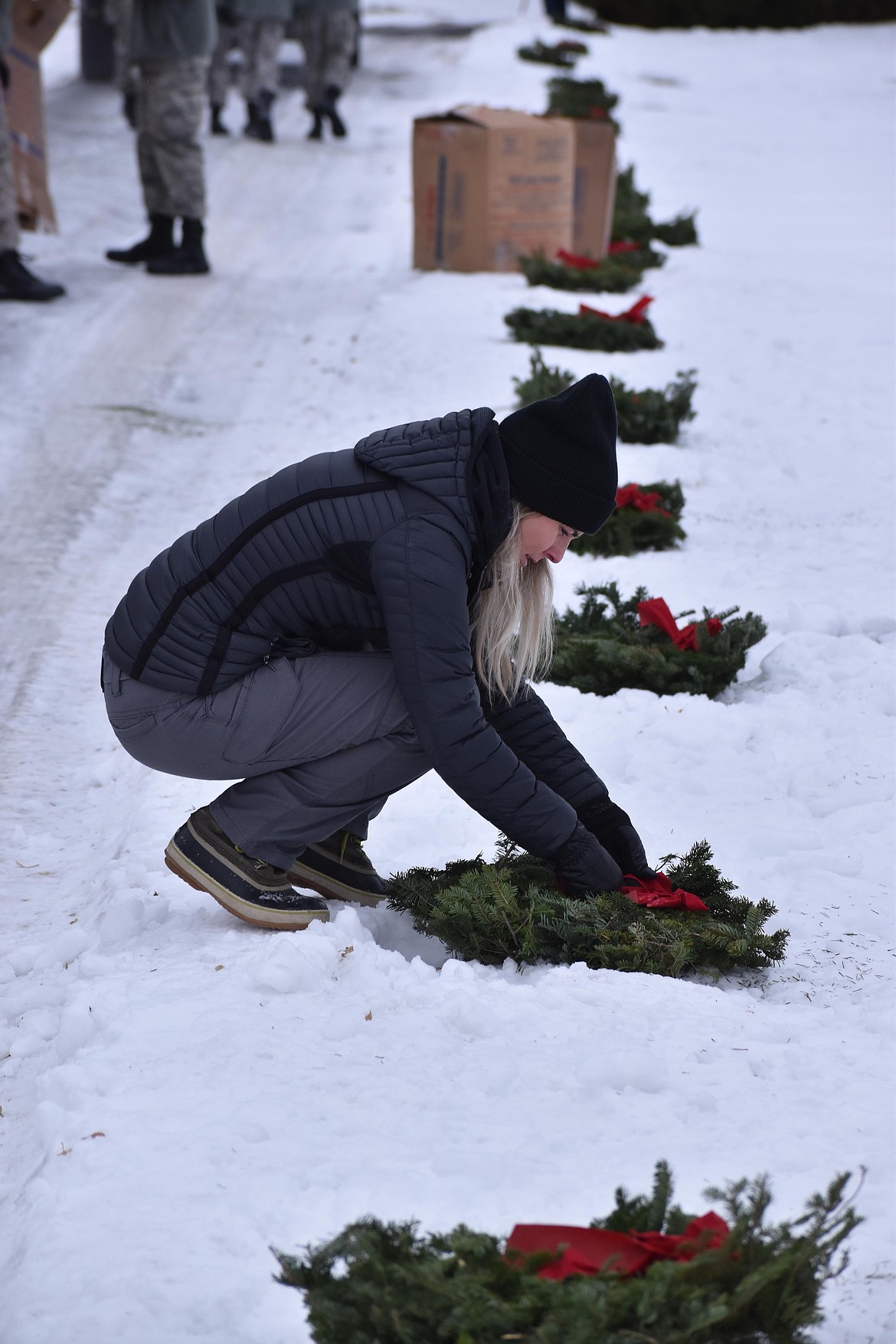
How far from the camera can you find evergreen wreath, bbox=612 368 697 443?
5742 mm

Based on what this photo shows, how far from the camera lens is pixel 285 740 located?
8.84 feet

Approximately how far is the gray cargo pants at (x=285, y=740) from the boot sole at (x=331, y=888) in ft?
0.50

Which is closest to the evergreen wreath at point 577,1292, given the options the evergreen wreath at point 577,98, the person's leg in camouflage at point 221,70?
the evergreen wreath at point 577,98

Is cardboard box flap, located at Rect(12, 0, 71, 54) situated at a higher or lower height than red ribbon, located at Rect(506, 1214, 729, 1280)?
higher

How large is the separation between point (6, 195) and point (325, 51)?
20.1 feet

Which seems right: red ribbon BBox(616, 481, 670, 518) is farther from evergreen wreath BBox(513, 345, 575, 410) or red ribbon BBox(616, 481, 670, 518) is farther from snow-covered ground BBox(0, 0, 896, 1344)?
evergreen wreath BBox(513, 345, 575, 410)

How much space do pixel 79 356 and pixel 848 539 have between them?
12.3ft

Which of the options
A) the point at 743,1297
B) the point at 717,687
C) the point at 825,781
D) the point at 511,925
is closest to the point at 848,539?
the point at 717,687

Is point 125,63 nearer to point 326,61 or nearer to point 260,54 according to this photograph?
point 260,54

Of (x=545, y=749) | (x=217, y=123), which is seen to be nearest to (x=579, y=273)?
(x=545, y=749)

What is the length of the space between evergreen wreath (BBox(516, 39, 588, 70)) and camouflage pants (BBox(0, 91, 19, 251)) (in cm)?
1034

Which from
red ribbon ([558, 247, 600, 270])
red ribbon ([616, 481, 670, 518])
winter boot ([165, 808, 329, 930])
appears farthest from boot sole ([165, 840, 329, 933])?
red ribbon ([558, 247, 600, 270])

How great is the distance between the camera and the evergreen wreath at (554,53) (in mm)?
16234

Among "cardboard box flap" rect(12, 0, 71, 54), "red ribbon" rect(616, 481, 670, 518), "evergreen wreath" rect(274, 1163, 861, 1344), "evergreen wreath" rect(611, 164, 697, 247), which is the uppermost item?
"cardboard box flap" rect(12, 0, 71, 54)
